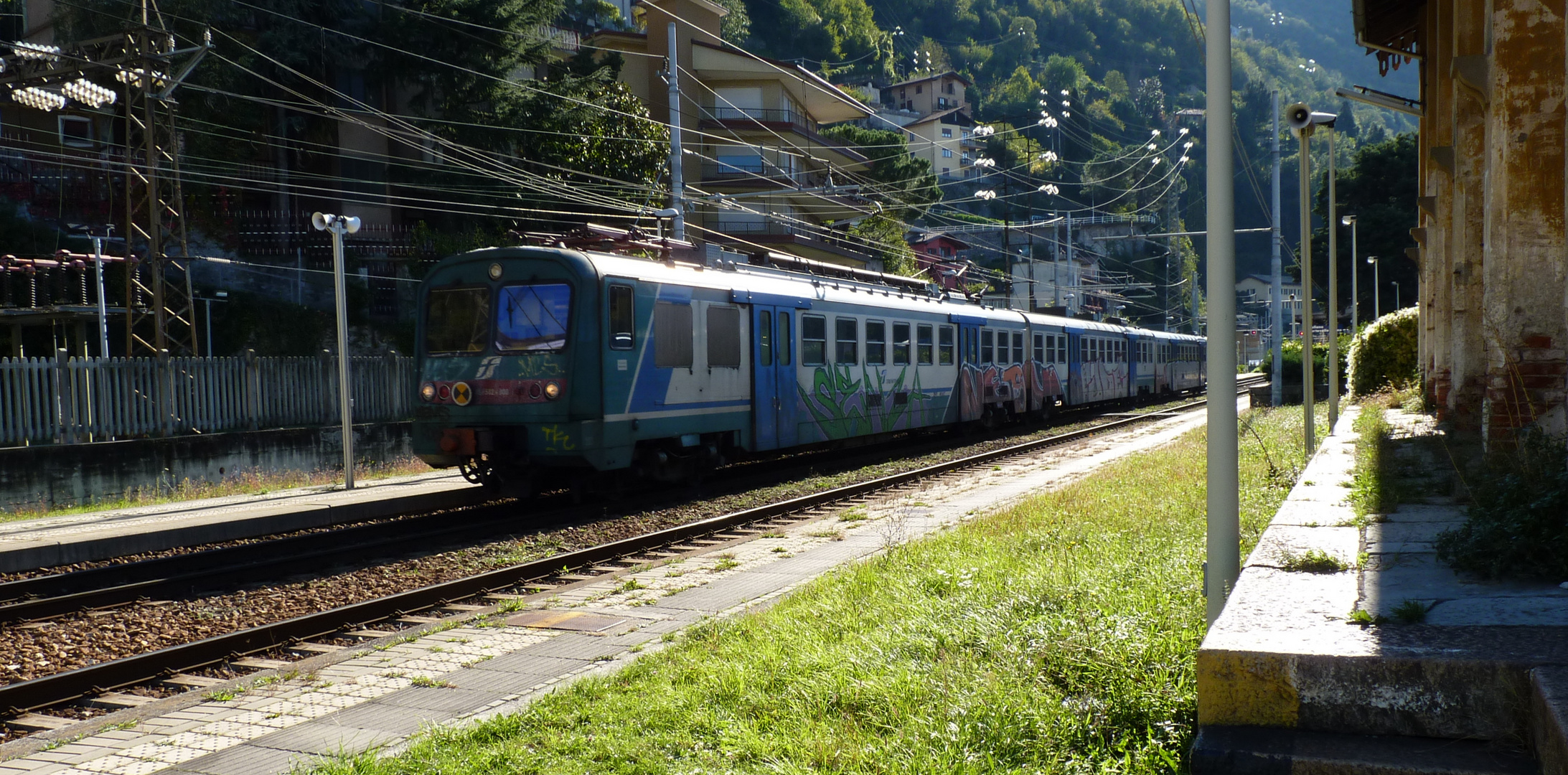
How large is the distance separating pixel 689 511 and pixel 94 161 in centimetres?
2211

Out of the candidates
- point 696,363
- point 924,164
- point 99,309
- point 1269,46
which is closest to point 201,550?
point 696,363

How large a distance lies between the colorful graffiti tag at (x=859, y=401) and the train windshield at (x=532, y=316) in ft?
15.9

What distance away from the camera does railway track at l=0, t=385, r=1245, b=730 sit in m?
Answer: 6.29

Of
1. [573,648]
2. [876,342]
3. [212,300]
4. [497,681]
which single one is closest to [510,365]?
[573,648]

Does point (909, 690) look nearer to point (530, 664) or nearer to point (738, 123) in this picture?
point (530, 664)

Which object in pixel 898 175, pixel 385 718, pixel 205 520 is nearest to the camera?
pixel 385 718

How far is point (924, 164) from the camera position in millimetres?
61844

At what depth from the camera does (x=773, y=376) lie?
1576 cm

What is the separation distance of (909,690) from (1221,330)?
202cm

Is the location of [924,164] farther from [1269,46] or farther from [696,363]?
[1269,46]

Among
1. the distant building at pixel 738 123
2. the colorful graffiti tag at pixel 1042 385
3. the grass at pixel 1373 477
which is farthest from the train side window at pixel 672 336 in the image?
the distant building at pixel 738 123

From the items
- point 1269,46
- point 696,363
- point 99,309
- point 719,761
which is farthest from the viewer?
point 1269,46

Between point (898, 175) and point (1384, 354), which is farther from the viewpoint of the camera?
point (898, 175)

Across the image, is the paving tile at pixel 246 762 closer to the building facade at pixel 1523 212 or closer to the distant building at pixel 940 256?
the building facade at pixel 1523 212
